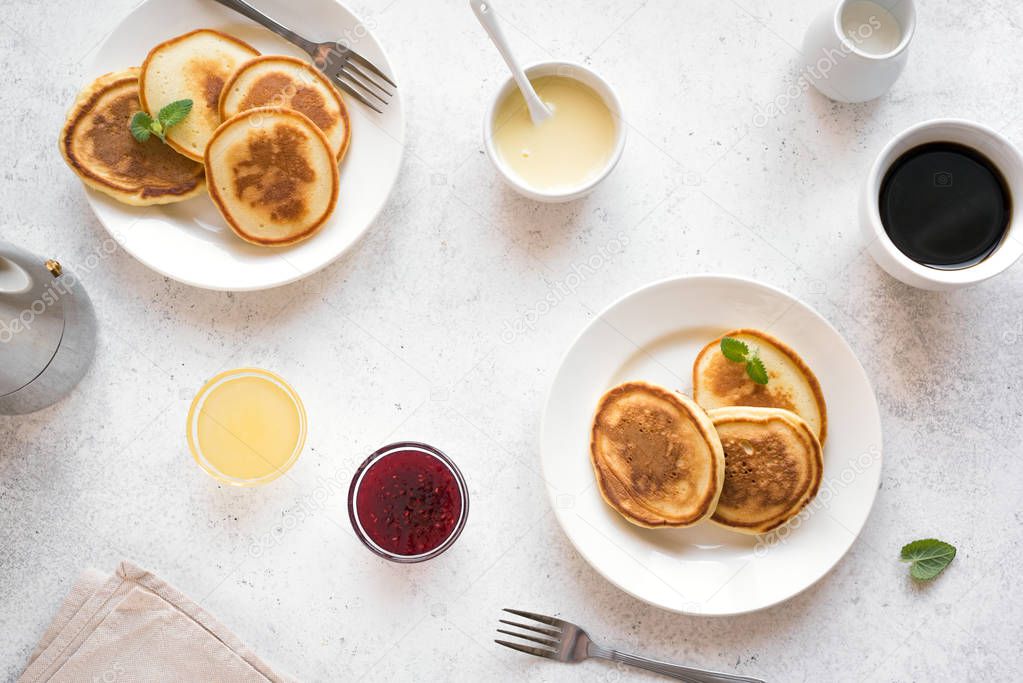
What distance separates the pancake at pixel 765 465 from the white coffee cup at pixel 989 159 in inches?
14.9

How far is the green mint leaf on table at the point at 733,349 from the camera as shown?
67.3 inches

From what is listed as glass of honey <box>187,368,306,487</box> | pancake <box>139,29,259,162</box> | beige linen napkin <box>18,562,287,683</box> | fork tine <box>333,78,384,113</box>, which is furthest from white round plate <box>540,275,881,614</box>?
pancake <box>139,29,259,162</box>

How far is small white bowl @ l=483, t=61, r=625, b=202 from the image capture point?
5.70ft

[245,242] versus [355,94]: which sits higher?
[355,94]

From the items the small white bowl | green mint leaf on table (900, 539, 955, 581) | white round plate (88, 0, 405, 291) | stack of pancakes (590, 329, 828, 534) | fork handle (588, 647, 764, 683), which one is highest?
white round plate (88, 0, 405, 291)

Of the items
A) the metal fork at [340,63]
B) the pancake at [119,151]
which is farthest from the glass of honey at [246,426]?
the metal fork at [340,63]

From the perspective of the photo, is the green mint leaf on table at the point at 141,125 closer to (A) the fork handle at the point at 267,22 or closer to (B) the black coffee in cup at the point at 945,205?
(A) the fork handle at the point at 267,22

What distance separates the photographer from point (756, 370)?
172 centimetres

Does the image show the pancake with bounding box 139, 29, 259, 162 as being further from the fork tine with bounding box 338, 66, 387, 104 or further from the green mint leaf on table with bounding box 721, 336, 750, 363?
the green mint leaf on table with bounding box 721, 336, 750, 363

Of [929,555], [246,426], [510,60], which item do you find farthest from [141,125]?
[929,555]

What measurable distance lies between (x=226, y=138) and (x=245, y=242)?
23 centimetres

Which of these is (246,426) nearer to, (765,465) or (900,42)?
(765,465)

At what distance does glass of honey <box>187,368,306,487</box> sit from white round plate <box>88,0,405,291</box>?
8.9 inches

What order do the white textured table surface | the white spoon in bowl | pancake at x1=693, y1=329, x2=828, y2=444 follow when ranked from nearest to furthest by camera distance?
1. the white spoon in bowl
2. pancake at x1=693, y1=329, x2=828, y2=444
3. the white textured table surface
